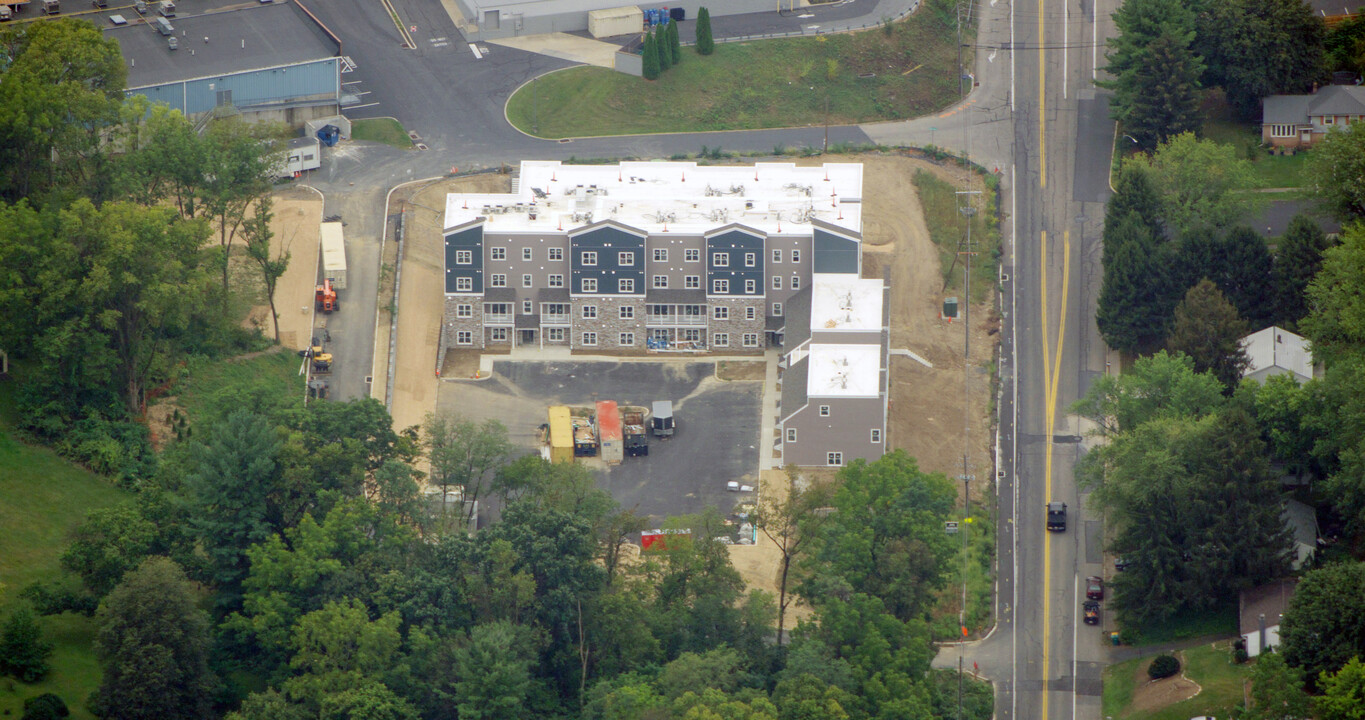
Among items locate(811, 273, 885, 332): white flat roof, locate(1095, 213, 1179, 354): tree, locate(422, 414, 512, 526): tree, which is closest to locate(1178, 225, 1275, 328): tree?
locate(1095, 213, 1179, 354): tree

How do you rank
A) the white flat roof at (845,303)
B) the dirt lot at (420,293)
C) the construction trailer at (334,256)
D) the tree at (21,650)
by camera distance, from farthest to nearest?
the construction trailer at (334,256) < the dirt lot at (420,293) < the white flat roof at (845,303) < the tree at (21,650)

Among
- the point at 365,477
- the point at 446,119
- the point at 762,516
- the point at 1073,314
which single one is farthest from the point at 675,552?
the point at 446,119

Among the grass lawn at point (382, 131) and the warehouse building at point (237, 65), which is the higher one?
the warehouse building at point (237, 65)

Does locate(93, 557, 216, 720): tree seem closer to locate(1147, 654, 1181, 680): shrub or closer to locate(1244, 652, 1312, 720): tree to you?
locate(1147, 654, 1181, 680): shrub

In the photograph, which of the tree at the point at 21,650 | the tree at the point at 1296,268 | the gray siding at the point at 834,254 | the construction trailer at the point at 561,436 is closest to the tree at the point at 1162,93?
the tree at the point at 1296,268

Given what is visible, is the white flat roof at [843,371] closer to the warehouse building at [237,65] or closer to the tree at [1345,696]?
the tree at [1345,696]

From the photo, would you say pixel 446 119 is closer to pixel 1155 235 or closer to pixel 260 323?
pixel 260 323

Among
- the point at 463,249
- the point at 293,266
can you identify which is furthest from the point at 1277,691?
the point at 293,266

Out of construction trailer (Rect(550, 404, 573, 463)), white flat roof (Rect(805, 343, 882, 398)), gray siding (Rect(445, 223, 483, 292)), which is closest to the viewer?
white flat roof (Rect(805, 343, 882, 398))
